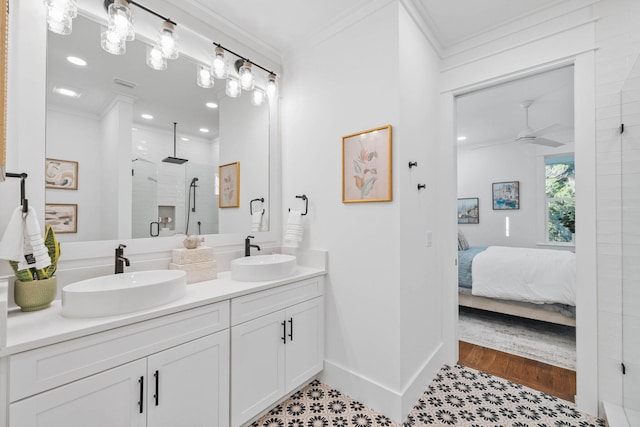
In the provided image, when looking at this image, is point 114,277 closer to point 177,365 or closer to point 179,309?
point 179,309

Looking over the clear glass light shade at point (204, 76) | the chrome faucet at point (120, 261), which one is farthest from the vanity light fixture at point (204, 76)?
the chrome faucet at point (120, 261)

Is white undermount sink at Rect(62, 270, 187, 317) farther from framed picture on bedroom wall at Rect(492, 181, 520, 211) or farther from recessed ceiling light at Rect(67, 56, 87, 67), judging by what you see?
framed picture on bedroom wall at Rect(492, 181, 520, 211)

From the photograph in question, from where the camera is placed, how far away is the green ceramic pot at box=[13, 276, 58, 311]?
1192 millimetres

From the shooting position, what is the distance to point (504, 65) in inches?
81.5

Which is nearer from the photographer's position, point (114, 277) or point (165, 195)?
point (114, 277)

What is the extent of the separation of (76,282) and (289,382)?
1328 millimetres

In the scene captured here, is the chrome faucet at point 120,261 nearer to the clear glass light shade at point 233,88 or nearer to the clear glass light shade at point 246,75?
the clear glass light shade at point 233,88

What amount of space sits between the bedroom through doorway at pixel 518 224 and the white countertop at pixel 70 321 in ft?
7.30

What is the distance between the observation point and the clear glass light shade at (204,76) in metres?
1.97

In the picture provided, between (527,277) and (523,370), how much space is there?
1135 mm

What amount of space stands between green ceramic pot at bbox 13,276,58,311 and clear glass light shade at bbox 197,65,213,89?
4.78 ft

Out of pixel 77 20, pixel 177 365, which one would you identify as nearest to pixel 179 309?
pixel 177 365

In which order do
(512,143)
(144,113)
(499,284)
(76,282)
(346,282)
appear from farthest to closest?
1. (512,143)
2. (499,284)
3. (346,282)
4. (144,113)
5. (76,282)

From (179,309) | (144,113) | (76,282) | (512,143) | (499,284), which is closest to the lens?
(179,309)
